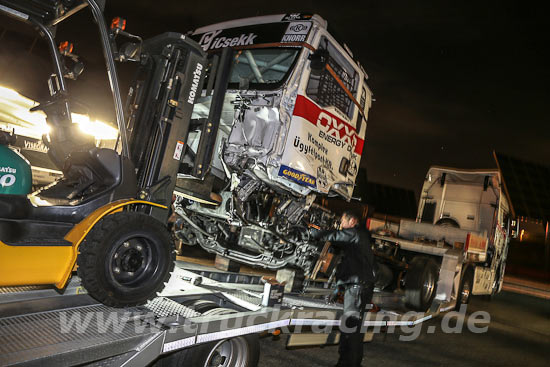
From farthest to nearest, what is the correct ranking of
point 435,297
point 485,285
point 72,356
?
point 485,285 → point 435,297 → point 72,356

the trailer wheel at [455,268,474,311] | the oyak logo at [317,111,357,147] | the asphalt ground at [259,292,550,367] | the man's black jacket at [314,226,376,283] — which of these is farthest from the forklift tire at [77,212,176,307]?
the trailer wheel at [455,268,474,311]

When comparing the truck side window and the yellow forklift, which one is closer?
the yellow forklift

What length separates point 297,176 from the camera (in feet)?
16.8

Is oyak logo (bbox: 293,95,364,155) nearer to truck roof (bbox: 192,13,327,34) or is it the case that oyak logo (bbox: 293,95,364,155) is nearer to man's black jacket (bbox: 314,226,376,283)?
truck roof (bbox: 192,13,327,34)

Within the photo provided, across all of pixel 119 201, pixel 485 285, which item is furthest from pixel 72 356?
pixel 485 285

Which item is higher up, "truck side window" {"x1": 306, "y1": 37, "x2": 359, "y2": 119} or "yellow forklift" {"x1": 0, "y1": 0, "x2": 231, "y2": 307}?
"truck side window" {"x1": 306, "y1": 37, "x2": 359, "y2": 119}

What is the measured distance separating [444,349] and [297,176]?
3810 millimetres

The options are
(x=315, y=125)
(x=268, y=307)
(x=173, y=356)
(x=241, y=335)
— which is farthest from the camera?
(x=315, y=125)

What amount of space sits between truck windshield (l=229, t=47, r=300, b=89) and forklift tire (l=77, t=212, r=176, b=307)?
2473mm

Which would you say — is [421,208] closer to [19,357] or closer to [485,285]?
[485,285]

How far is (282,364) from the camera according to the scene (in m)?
4.82

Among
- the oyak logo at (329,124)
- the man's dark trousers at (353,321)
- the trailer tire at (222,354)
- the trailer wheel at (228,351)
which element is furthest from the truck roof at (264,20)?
the trailer tire at (222,354)

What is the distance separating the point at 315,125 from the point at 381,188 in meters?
28.4

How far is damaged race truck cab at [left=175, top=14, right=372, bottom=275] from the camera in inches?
194
